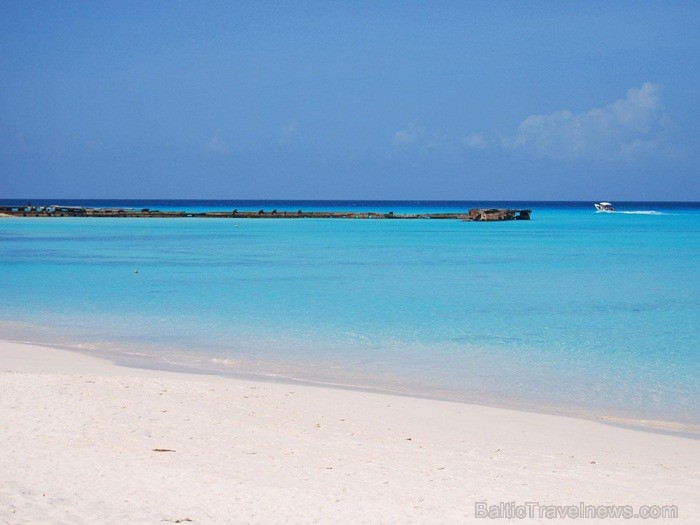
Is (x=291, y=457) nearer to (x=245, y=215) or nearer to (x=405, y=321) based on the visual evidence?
(x=405, y=321)

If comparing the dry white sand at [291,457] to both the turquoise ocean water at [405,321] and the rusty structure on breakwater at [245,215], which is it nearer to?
the turquoise ocean water at [405,321]

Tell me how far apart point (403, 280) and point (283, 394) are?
1576cm

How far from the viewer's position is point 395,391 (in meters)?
9.66

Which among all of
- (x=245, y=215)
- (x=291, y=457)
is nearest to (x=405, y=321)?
(x=291, y=457)

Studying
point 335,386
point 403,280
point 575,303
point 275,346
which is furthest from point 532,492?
point 403,280

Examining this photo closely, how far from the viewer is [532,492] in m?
5.63

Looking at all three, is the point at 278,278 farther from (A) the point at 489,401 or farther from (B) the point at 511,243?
(B) the point at 511,243

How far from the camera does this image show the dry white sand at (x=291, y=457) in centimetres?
512

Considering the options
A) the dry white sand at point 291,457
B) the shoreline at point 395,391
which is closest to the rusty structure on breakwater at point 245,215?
the shoreline at point 395,391

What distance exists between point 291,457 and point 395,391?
344 cm

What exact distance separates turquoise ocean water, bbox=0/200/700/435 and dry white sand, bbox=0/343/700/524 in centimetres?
150

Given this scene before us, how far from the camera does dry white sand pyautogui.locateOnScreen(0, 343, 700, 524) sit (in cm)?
512

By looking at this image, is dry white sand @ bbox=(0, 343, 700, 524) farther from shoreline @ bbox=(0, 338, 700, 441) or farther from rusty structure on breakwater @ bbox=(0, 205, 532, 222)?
rusty structure on breakwater @ bbox=(0, 205, 532, 222)

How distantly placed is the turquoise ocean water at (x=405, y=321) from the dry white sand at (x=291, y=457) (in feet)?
4.91
